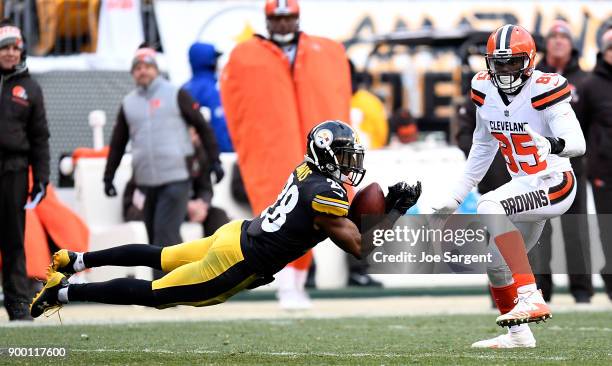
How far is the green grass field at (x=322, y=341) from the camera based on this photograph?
23.8ft

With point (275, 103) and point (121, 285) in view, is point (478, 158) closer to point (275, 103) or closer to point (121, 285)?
point (121, 285)

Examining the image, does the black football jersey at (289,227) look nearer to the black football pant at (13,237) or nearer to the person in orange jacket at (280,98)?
the black football pant at (13,237)

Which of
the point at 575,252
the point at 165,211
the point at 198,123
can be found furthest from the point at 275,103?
the point at 575,252

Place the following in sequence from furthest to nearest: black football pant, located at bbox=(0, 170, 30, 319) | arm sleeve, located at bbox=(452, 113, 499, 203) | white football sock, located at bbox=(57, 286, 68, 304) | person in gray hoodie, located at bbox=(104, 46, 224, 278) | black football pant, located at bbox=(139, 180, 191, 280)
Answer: person in gray hoodie, located at bbox=(104, 46, 224, 278) < black football pant, located at bbox=(139, 180, 191, 280) < black football pant, located at bbox=(0, 170, 30, 319) < arm sleeve, located at bbox=(452, 113, 499, 203) < white football sock, located at bbox=(57, 286, 68, 304)

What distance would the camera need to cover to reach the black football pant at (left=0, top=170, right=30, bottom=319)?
9833 millimetres

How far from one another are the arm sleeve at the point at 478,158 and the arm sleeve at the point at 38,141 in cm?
323

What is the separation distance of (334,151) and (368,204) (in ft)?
1.06

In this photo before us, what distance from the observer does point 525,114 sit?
7922 millimetres

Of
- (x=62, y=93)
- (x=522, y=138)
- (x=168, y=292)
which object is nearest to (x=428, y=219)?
(x=522, y=138)

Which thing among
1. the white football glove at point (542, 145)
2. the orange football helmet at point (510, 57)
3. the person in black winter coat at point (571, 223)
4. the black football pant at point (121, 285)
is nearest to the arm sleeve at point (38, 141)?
the black football pant at point (121, 285)

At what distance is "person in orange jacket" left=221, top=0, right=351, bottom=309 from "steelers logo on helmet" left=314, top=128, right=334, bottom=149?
3832 mm

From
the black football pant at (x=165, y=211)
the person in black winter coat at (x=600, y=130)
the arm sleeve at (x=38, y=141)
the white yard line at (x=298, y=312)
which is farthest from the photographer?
the person in black winter coat at (x=600, y=130)

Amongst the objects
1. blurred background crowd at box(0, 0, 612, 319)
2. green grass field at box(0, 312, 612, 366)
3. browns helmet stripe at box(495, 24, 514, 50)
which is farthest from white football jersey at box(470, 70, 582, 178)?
blurred background crowd at box(0, 0, 612, 319)

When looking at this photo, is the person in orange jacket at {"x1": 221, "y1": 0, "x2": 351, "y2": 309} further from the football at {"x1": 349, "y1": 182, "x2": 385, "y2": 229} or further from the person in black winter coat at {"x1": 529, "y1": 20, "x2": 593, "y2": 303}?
the football at {"x1": 349, "y1": 182, "x2": 385, "y2": 229}
